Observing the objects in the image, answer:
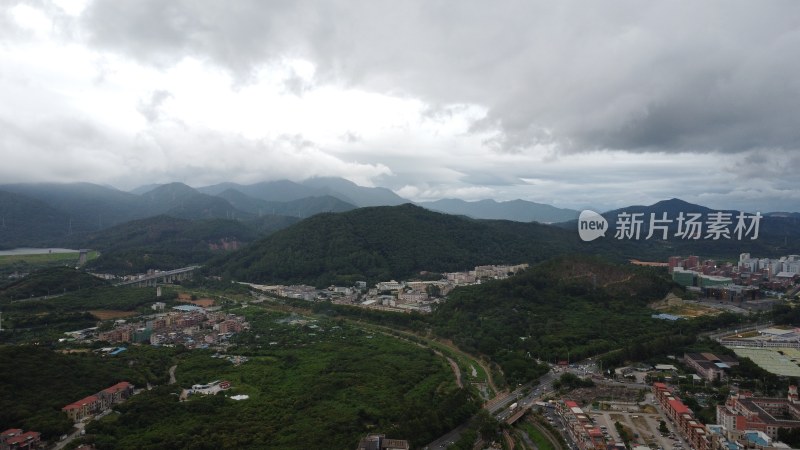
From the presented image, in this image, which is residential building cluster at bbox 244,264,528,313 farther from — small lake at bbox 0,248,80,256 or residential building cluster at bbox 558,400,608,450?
small lake at bbox 0,248,80,256

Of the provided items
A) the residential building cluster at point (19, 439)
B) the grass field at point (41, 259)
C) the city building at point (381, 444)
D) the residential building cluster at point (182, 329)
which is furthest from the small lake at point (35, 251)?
the city building at point (381, 444)

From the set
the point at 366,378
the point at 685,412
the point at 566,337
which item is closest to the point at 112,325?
the point at 366,378

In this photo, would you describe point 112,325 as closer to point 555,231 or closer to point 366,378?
point 366,378

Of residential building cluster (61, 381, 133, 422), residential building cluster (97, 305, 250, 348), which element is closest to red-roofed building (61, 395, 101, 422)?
residential building cluster (61, 381, 133, 422)

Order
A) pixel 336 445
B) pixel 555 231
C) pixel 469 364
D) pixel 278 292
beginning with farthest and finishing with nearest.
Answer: pixel 555 231 → pixel 278 292 → pixel 469 364 → pixel 336 445

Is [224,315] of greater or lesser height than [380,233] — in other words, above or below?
below

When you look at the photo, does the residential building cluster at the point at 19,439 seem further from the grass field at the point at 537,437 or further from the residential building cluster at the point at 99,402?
the grass field at the point at 537,437
